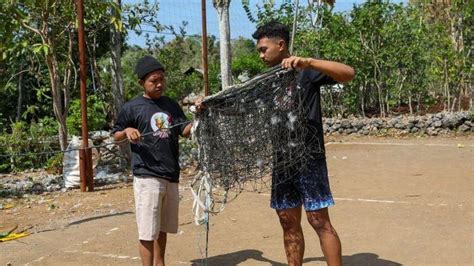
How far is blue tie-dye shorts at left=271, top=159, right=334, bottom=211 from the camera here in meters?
3.65

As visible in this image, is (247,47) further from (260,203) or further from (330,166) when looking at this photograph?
(260,203)

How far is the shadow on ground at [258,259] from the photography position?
4561mm

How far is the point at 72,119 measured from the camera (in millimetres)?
13391

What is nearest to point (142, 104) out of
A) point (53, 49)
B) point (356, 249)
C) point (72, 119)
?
point (356, 249)

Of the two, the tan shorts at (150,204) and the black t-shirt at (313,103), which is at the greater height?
the black t-shirt at (313,103)

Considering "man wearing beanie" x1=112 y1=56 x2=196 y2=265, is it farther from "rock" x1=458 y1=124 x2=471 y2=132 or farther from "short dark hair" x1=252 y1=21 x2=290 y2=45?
"rock" x1=458 y1=124 x2=471 y2=132

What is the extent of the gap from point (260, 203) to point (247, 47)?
20378 millimetres

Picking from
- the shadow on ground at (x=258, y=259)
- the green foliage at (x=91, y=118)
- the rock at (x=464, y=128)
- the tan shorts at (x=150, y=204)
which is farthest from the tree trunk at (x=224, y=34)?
the tan shorts at (x=150, y=204)

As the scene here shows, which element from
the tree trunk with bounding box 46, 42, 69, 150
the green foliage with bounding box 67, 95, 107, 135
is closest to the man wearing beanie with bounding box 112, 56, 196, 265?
the tree trunk with bounding box 46, 42, 69, 150

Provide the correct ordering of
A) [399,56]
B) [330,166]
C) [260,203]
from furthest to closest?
[399,56] → [330,166] → [260,203]

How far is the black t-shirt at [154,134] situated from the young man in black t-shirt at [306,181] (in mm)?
796

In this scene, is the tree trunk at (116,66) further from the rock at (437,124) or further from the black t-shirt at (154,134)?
the rock at (437,124)

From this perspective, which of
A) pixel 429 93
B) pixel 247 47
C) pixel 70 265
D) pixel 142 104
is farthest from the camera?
pixel 247 47

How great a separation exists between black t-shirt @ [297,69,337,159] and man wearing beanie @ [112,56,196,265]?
2.94 ft
